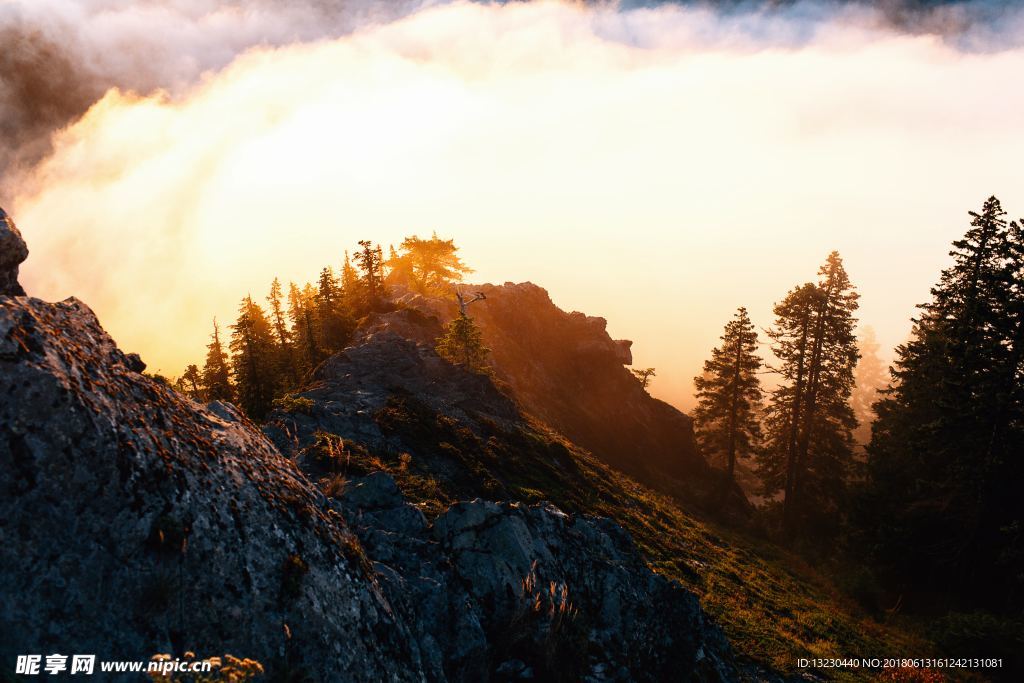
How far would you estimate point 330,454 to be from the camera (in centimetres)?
1777

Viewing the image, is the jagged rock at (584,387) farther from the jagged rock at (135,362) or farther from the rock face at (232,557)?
the jagged rock at (135,362)

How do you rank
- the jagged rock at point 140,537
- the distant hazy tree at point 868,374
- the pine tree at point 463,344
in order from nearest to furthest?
the jagged rock at point 140,537
the pine tree at point 463,344
the distant hazy tree at point 868,374

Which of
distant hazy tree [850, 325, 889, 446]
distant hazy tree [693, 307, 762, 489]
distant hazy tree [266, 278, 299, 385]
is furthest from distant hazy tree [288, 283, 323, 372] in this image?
distant hazy tree [850, 325, 889, 446]

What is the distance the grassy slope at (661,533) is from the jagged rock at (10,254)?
987cm

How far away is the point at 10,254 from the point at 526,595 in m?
10.9

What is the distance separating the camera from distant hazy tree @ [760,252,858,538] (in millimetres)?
44656

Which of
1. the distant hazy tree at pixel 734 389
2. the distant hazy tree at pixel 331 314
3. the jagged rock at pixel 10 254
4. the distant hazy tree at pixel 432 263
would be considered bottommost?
the jagged rock at pixel 10 254

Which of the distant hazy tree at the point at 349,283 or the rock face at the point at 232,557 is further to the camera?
the distant hazy tree at the point at 349,283

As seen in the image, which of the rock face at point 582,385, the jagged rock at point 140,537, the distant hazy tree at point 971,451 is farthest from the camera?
the rock face at point 582,385

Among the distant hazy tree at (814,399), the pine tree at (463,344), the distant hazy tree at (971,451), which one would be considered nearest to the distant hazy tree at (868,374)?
the distant hazy tree at (814,399)

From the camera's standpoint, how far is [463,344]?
42688 millimetres

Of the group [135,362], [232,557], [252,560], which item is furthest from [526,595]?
[135,362]

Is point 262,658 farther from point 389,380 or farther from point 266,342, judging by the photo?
point 266,342

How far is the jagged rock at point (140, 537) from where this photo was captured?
636 cm
